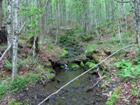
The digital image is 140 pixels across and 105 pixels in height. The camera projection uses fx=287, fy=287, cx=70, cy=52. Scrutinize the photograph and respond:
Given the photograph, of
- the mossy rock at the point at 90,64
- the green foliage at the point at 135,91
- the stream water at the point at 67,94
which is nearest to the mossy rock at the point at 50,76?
the stream water at the point at 67,94

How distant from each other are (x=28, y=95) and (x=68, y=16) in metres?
56.4

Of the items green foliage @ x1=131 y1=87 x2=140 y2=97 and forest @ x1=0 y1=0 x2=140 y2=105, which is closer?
green foliage @ x1=131 y1=87 x2=140 y2=97

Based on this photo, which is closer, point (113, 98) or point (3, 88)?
point (113, 98)

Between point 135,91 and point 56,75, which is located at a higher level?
point 135,91

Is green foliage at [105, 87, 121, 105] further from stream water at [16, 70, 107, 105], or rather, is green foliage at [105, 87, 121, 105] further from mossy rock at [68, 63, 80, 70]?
mossy rock at [68, 63, 80, 70]

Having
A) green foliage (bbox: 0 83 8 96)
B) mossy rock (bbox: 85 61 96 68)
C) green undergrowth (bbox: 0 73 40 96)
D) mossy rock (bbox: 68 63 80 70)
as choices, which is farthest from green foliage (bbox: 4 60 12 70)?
mossy rock (bbox: 85 61 96 68)

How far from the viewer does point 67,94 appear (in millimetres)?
14250

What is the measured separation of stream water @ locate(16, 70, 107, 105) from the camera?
12797 mm

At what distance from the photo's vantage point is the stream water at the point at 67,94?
12.8 m

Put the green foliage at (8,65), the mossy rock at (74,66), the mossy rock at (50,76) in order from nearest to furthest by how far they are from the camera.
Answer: the green foliage at (8,65), the mossy rock at (50,76), the mossy rock at (74,66)

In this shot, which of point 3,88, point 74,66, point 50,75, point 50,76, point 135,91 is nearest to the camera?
point 135,91

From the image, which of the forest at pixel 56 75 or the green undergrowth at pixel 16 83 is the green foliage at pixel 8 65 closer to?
the forest at pixel 56 75

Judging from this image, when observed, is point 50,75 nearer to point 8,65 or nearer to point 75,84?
point 75,84

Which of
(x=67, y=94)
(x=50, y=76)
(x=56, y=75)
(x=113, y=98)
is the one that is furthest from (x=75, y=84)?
(x=113, y=98)
